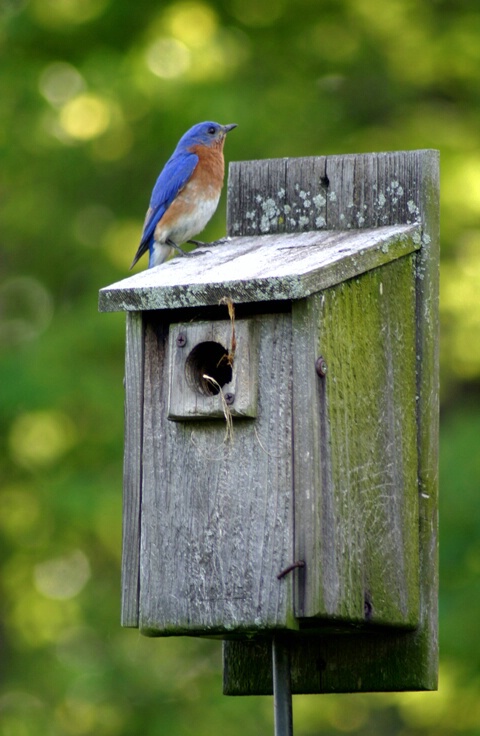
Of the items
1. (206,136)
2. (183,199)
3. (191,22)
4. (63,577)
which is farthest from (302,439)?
(63,577)

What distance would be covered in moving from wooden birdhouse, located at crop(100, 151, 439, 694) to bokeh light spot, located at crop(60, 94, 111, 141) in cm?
644

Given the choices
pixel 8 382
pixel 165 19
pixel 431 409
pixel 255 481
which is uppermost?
pixel 165 19

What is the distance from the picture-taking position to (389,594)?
361 cm

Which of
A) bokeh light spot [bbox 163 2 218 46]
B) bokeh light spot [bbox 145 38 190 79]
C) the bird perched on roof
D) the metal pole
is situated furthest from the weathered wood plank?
bokeh light spot [bbox 163 2 218 46]

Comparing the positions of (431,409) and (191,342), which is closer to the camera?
(191,342)

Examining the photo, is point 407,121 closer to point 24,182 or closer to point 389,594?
point 24,182

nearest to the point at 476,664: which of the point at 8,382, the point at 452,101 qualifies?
the point at 8,382

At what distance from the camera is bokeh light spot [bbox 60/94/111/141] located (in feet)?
33.2

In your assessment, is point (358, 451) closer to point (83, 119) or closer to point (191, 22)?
point (83, 119)

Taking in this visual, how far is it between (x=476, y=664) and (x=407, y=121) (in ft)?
14.0

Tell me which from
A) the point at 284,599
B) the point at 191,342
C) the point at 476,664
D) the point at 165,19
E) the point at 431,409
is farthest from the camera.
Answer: the point at 165,19

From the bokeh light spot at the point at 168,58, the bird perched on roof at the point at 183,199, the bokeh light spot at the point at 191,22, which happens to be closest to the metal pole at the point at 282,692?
the bird perched on roof at the point at 183,199

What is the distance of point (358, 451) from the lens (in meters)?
3.53

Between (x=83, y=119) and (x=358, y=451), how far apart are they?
713 centimetres
